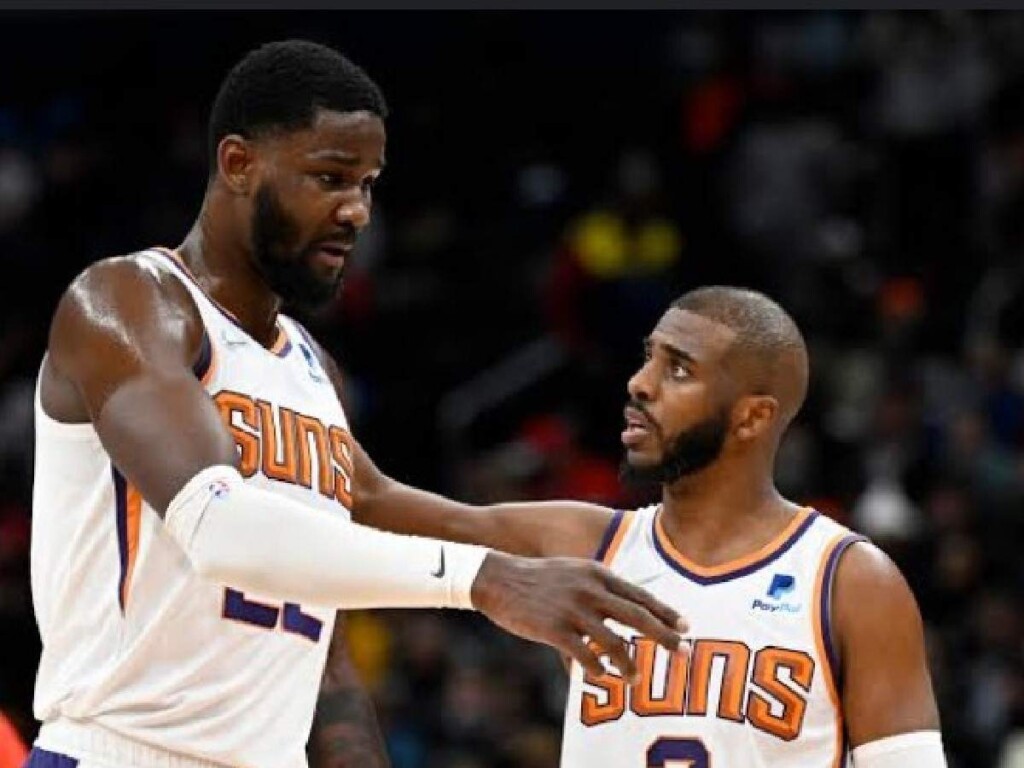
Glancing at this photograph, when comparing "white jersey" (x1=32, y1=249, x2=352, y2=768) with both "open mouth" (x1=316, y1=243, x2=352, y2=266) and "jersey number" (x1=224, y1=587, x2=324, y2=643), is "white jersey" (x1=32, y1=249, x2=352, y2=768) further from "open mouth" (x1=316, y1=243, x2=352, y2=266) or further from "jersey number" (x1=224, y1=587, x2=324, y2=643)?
"open mouth" (x1=316, y1=243, x2=352, y2=266)

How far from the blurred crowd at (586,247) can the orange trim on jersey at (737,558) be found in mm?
4982

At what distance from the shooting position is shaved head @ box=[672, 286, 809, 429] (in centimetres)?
597

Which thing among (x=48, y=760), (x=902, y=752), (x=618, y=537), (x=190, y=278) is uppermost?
(x=190, y=278)

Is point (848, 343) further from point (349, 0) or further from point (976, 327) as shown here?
point (349, 0)

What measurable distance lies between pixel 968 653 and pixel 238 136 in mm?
6813

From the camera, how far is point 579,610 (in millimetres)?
4344

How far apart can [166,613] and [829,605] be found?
171cm

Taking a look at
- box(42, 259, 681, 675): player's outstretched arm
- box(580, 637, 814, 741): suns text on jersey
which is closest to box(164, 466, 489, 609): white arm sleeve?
box(42, 259, 681, 675): player's outstretched arm

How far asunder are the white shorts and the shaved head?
70.6 inches

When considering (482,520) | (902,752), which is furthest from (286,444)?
(902,752)

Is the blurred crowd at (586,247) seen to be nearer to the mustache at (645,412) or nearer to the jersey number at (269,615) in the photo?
the mustache at (645,412)

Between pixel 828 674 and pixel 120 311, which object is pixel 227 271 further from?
pixel 828 674

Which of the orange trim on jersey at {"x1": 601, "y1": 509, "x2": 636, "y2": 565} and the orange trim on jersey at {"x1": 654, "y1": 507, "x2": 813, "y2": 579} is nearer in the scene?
the orange trim on jersey at {"x1": 654, "y1": 507, "x2": 813, "y2": 579}

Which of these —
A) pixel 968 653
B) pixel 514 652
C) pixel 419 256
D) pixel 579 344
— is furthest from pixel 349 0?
pixel 968 653
